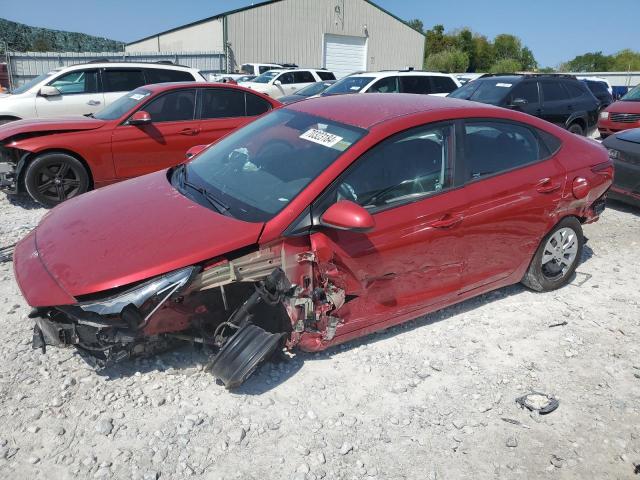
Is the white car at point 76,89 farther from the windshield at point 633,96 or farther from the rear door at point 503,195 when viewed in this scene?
the windshield at point 633,96

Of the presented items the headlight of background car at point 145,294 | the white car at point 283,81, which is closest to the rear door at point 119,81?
the white car at point 283,81

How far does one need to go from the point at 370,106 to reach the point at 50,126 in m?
4.55

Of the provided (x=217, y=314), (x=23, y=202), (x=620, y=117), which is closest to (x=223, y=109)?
(x=23, y=202)

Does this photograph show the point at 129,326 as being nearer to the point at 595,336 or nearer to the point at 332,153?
the point at 332,153

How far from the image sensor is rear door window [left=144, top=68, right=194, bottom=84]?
1026 cm

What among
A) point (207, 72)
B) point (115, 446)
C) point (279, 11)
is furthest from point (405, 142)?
point (279, 11)

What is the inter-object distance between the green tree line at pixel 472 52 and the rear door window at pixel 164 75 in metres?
40.8

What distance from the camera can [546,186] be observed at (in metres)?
4.21

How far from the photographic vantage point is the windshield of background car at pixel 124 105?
23.5 ft

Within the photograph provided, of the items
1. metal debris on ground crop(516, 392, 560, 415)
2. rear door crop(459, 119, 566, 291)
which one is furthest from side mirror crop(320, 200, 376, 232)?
metal debris on ground crop(516, 392, 560, 415)

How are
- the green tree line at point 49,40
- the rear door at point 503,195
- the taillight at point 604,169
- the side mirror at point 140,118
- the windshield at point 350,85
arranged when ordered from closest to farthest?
1. the rear door at point 503,195
2. the taillight at point 604,169
3. the side mirror at point 140,118
4. the windshield at point 350,85
5. the green tree line at point 49,40

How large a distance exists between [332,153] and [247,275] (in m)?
0.96

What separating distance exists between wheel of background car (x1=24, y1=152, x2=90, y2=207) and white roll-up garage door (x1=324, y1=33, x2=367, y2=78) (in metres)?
29.3

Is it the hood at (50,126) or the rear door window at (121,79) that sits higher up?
the rear door window at (121,79)
